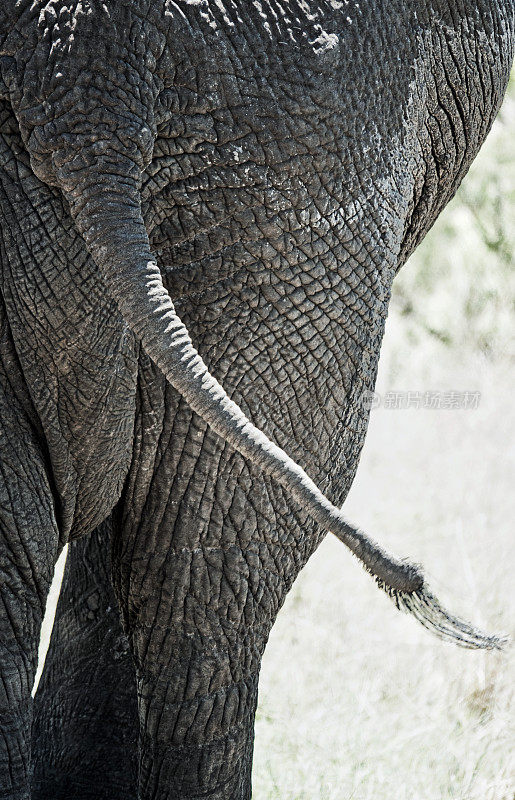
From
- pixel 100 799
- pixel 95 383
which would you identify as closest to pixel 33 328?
pixel 95 383

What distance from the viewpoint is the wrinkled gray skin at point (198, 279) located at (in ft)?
6.34

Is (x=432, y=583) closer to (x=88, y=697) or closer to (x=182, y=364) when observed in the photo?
(x=88, y=697)

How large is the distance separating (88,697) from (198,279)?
1411 mm

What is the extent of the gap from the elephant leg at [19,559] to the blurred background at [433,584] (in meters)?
1.40

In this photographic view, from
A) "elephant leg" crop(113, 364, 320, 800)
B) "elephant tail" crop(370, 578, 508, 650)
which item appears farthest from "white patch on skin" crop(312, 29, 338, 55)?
"elephant tail" crop(370, 578, 508, 650)

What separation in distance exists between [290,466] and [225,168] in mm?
596

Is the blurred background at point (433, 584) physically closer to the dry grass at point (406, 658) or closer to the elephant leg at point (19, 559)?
the dry grass at point (406, 658)

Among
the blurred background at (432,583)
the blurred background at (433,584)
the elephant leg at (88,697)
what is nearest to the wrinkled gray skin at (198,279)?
the blurred background at (432,583)

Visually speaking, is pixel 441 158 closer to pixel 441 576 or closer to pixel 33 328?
pixel 33 328

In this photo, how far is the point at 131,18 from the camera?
1938 millimetres

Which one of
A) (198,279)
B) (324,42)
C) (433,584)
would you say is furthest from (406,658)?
(324,42)

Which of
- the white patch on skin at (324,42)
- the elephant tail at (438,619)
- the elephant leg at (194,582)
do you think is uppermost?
the white patch on skin at (324,42)

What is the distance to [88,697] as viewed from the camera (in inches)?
123

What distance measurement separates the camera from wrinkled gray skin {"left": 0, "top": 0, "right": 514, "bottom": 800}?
1933 mm
